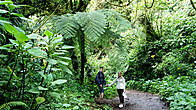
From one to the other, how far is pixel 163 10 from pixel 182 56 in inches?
130

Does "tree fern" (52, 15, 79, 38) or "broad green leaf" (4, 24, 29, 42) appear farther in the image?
"tree fern" (52, 15, 79, 38)

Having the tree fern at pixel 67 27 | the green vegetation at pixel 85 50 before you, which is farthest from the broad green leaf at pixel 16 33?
the tree fern at pixel 67 27

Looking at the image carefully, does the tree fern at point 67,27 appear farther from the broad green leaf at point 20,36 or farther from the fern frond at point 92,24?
the broad green leaf at point 20,36

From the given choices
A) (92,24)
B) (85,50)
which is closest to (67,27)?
(92,24)

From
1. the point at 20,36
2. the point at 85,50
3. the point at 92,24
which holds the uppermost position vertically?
the point at 92,24

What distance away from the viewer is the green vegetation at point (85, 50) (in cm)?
151

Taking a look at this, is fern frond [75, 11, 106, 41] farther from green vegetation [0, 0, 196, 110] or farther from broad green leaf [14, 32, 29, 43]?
broad green leaf [14, 32, 29, 43]

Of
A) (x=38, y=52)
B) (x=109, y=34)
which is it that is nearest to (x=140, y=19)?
(x=109, y=34)

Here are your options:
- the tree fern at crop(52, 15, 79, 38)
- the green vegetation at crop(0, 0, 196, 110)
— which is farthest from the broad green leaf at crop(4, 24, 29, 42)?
the tree fern at crop(52, 15, 79, 38)

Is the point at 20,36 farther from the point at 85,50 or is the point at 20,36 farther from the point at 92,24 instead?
the point at 85,50

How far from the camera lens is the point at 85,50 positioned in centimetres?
440

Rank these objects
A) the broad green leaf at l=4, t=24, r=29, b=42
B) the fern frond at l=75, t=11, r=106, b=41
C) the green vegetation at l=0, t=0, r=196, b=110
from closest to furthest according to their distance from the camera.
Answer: the broad green leaf at l=4, t=24, r=29, b=42
the green vegetation at l=0, t=0, r=196, b=110
the fern frond at l=75, t=11, r=106, b=41

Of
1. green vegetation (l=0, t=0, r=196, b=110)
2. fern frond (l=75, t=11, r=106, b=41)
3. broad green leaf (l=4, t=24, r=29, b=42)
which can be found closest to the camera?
broad green leaf (l=4, t=24, r=29, b=42)

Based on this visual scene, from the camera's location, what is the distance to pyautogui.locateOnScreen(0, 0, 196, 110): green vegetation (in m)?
1.51
